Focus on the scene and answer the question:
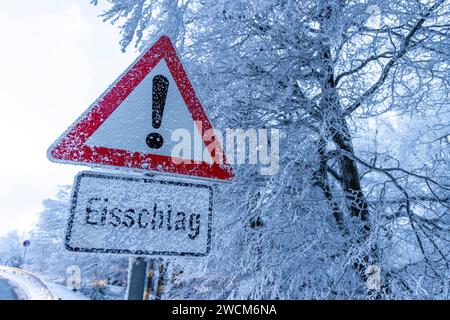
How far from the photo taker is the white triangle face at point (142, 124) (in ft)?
3.84

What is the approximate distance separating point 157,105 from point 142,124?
0.34ft

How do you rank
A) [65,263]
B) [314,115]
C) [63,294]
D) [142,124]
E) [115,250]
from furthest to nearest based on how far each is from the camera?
[65,263]
[63,294]
[314,115]
[142,124]
[115,250]

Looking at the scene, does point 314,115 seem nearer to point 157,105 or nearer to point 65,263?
point 157,105

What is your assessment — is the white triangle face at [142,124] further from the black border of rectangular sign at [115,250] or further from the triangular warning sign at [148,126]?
the black border of rectangular sign at [115,250]

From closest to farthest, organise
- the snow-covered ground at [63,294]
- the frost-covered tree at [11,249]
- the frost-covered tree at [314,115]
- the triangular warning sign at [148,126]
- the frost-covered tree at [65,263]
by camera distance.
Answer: the triangular warning sign at [148,126] → the frost-covered tree at [314,115] → the snow-covered ground at [63,294] → the frost-covered tree at [65,263] → the frost-covered tree at [11,249]

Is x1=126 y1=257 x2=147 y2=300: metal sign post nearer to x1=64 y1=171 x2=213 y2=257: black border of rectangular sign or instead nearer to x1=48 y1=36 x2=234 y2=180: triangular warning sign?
x1=64 y1=171 x2=213 y2=257: black border of rectangular sign

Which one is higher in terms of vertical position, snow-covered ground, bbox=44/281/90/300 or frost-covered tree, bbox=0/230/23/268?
frost-covered tree, bbox=0/230/23/268

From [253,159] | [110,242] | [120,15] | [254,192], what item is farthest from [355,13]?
[110,242]

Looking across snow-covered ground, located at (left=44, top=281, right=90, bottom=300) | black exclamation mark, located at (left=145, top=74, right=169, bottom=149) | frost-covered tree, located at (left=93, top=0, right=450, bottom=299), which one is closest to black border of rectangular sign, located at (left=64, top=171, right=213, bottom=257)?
black exclamation mark, located at (left=145, top=74, right=169, bottom=149)

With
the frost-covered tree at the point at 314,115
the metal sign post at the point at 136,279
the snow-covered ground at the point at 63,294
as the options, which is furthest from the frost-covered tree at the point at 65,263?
the metal sign post at the point at 136,279

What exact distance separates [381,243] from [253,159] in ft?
4.41

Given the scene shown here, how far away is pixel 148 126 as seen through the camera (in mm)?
1217

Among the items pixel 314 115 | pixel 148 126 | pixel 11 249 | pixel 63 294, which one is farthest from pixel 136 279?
pixel 11 249

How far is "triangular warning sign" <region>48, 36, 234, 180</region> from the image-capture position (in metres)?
1.14
